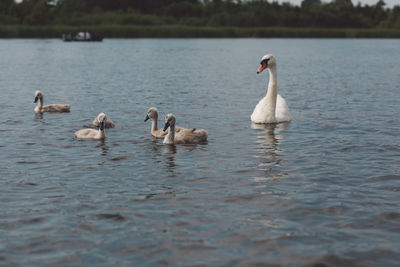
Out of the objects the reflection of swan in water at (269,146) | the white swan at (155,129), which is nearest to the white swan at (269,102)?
the reflection of swan in water at (269,146)

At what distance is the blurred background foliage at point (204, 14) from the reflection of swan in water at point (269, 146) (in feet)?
306

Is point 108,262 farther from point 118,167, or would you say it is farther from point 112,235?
point 118,167

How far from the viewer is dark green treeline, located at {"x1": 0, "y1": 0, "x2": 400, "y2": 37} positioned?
102500mm

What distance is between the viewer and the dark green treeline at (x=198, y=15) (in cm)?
10250

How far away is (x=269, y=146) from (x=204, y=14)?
125565 mm

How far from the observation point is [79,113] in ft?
62.8

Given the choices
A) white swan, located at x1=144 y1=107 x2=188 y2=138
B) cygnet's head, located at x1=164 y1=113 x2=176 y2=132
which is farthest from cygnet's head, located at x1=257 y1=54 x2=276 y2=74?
cygnet's head, located at x1=164 y1=113 x2=176 y2=132

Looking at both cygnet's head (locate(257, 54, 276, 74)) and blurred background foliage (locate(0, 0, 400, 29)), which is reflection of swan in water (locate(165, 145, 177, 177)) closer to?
cygnet's head (locate(257, 54, 276, 74))

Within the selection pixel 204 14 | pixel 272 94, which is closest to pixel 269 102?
pixel 272 94

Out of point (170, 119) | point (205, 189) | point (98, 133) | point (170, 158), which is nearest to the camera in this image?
point (205, 189)

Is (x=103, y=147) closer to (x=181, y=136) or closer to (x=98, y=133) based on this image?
(x=98, y=133)

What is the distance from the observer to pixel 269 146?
1368 cm

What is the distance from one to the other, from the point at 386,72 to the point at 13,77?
77.4 feet

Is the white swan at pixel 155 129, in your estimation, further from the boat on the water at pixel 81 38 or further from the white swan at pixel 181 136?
the boat on the water at pixel 81 38
